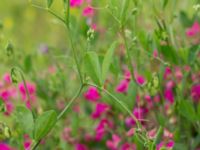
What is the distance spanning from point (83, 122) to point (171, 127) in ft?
1.70

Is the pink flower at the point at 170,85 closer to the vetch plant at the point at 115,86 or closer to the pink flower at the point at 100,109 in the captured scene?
the vetch plant at the point at 115,86

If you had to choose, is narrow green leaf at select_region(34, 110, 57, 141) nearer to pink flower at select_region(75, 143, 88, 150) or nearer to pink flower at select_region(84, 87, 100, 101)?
pink flower at select_region(84, 87, 100, 101)

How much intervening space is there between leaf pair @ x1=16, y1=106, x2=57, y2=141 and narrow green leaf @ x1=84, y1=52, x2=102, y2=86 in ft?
0.33

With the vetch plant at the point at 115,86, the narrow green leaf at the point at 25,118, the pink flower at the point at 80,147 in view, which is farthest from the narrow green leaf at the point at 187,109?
the pink flower at the point at 80,147

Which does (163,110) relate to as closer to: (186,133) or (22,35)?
(186,133)

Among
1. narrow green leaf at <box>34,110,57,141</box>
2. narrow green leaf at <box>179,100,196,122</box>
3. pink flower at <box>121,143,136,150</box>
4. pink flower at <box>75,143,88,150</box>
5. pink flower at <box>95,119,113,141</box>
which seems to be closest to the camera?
narrow green leaf at <box>34,110,57,141</box>

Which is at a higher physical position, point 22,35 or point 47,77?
point 47,77

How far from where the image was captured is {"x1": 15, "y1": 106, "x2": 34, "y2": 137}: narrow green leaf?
42.6 inches

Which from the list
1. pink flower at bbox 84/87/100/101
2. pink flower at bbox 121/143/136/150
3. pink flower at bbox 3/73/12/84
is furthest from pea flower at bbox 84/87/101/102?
pink flower at bbox 3/73/12/84

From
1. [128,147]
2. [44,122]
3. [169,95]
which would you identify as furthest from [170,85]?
[44,122]

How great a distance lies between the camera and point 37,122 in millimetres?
1067

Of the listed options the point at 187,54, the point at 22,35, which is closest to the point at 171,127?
the point at 187,54

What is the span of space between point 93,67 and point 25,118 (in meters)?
A: 0.17

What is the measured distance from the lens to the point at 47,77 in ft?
6.56
